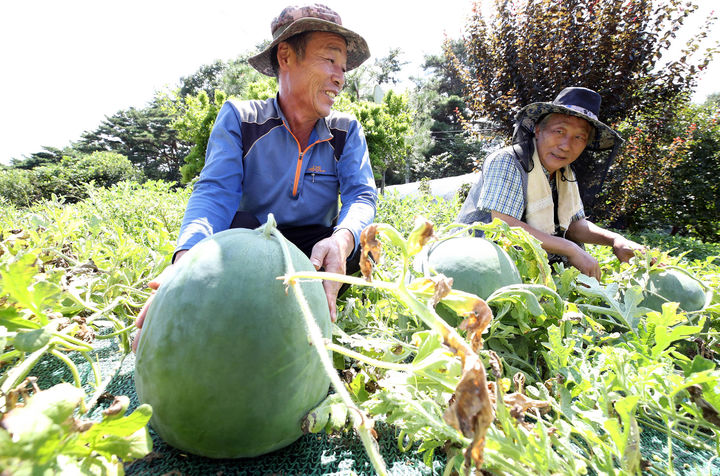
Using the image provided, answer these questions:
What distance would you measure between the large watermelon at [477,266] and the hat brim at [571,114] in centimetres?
178

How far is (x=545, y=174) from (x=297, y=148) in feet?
5.75

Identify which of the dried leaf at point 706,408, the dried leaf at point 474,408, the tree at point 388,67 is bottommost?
the dried leaf at point 706,408

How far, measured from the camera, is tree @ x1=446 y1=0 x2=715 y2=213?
19.2ft

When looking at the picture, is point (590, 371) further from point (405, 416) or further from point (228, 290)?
point (228, 290)

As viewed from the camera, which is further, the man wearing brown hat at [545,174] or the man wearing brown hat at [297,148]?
the man wearing brown hat at [545,174]

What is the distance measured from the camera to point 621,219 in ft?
30.8

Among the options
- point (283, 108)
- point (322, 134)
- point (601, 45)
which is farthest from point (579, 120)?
point (601, 45)

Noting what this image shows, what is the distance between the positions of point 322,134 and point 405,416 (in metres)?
1.85

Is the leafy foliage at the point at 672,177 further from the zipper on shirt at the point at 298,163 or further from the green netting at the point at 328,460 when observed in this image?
the green netting at the point at 328,460

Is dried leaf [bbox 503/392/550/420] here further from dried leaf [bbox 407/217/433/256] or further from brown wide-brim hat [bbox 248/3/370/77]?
brown wide-brim hat [bbox 248/3/370/77]

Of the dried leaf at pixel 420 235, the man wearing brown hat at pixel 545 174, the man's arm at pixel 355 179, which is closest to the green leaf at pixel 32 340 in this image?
the dried leaf at pixel 420 235

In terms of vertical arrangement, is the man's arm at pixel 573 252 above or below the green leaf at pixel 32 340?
below

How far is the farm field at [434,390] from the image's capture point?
1.70 feet

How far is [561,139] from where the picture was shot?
2.68 metres
